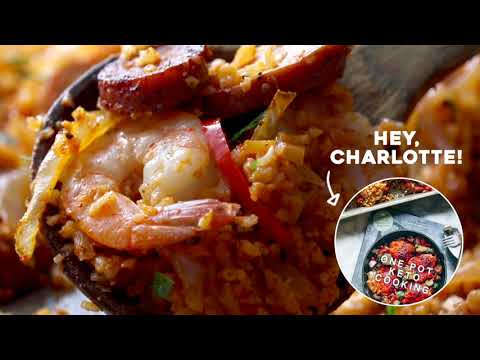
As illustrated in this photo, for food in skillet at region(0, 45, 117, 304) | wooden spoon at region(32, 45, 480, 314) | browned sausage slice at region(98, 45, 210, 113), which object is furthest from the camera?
food in skillet at region(0, 45, 117, 304)

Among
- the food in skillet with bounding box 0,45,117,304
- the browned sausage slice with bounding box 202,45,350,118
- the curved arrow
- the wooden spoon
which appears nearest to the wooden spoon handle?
the wooden spoon

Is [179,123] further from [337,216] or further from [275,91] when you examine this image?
[337,216]

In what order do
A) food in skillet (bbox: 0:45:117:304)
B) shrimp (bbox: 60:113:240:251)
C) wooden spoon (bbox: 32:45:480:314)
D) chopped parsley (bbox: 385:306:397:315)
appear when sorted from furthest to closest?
food in skillet (bbox: 0:45:117:304) → wooden spoon (bbox: 32:45:480:314) → chopped parsley (bbox: 385:306:397:315) → shrimp (bbox: 60:113:240:251)

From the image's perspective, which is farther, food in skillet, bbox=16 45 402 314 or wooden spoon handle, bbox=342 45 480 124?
wooden spoon handle, bbox=342 45 480 124

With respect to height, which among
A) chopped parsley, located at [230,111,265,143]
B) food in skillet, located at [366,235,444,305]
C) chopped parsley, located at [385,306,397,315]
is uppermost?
chopped parsley, located at [230,111,265,143]

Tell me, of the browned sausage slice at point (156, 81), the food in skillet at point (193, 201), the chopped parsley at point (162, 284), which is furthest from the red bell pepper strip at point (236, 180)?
the chopped parsley at point (162, 284)

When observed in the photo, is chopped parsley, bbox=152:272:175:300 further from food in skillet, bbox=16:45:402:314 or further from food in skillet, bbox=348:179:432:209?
food in skillet, bbox=348:179:432:209
